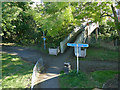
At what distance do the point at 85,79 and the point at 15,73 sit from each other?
420 cm

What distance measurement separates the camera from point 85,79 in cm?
702

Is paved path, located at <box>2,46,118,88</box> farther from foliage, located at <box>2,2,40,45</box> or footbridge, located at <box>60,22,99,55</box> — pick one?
foliage, located at <box>2,2,40,45</box>

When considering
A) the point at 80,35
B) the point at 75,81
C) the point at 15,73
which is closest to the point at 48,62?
the point at 15,73

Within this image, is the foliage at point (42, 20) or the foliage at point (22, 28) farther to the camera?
the foliage at point (22, 28)

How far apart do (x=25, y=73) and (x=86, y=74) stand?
3655 mm

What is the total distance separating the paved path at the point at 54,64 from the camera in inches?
276

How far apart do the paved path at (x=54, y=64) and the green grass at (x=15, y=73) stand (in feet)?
2.31

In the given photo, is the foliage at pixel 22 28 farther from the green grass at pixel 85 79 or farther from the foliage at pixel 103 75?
the foliage at pixel 103 75

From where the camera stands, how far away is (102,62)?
9.47m

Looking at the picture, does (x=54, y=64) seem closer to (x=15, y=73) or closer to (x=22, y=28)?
(x=15, y=73)

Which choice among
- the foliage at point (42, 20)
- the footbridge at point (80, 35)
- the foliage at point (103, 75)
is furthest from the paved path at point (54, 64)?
the foliage at point (42, 20)

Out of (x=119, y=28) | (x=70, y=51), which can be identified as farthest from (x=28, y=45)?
(x=119, y=28)

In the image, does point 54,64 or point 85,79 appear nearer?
point 85,79

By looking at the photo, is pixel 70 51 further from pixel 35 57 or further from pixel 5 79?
pixel 5 79
